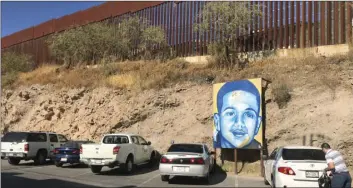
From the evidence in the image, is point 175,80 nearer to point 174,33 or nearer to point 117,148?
point 174,33

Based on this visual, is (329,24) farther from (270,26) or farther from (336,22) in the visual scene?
(270,26)

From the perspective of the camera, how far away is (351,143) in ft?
59.0

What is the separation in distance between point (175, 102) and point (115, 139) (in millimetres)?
5428

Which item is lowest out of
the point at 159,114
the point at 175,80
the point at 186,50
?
the point at 159,114

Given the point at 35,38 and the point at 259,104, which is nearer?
the point at 259,104

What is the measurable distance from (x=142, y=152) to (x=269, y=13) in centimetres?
1073

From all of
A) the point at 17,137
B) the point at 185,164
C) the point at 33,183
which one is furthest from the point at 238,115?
the point at 17,137

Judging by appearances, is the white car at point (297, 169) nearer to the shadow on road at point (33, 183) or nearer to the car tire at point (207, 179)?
the car tire at point (207, 179)

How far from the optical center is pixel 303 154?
13.2 m

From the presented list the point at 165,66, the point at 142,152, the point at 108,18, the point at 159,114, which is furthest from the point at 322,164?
the point at 108,18

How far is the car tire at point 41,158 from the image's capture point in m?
22.8

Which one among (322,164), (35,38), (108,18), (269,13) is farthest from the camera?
(35,38)

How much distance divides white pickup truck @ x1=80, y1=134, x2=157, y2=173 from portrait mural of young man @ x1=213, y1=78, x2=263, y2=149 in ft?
12.6

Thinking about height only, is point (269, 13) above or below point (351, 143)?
above
